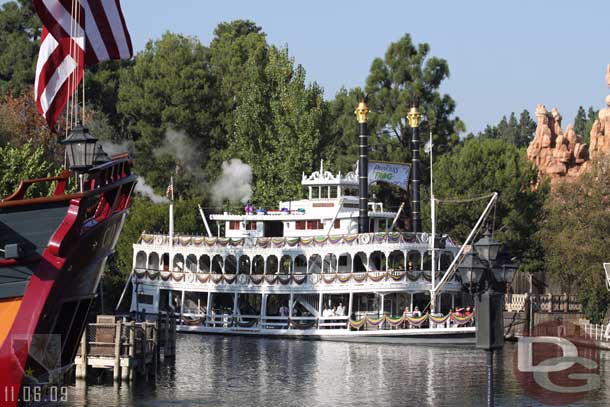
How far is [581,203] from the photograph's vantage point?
55344 millimetres

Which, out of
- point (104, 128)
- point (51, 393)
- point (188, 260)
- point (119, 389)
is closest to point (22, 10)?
point (104, 128)

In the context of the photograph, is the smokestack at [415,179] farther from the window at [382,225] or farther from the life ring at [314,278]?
the life ring at [314,278]

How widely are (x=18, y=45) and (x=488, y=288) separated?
216 ft

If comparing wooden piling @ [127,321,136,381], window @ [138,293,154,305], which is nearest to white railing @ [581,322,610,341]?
window @ [138,293,154,305]

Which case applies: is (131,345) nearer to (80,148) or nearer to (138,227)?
(80,148)

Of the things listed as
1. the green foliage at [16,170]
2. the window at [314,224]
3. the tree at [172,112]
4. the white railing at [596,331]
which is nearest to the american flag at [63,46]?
the green foliage at [16,170]

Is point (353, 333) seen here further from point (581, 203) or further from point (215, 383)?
point (215, 383)

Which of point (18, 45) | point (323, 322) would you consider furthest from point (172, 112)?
point (323, 322)

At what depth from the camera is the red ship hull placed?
21891 mm

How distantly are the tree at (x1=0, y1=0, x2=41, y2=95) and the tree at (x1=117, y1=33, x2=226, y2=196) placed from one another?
6804 millimetres

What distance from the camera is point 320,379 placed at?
39219 mm

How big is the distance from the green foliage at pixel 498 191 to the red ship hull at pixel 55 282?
4081 cm

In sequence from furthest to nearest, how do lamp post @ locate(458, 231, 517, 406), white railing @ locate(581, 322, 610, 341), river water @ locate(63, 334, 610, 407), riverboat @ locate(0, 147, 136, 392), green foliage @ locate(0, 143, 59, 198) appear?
1. white railing @ locate(581, 322, 610, 341)
2. green foliage @ locate(0, 143, 59, 198)
3. river water @ locate(63, 334, 610, 407)
4. riverboat @ locate(0, 147, 136, 392)
5. lamp post @ locate(458, 231, 517, 406)

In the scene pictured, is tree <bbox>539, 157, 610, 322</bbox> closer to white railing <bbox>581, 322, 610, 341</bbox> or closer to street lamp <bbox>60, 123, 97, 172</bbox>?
white railing <bbox>581, 322, 610, 341</bbox>
